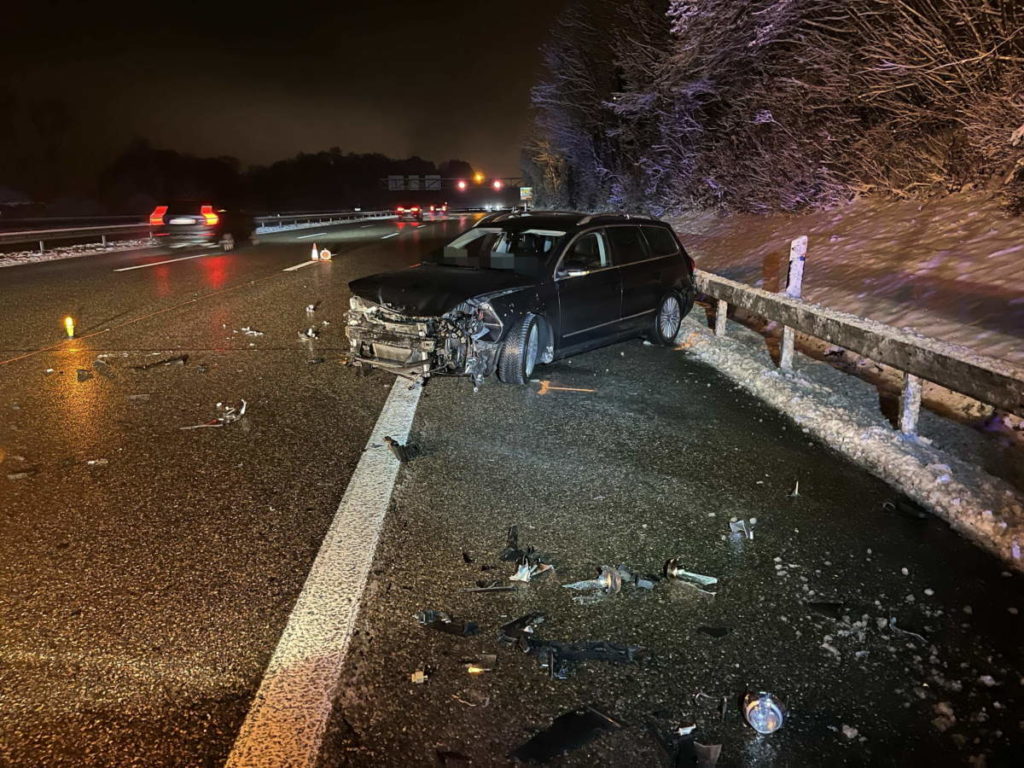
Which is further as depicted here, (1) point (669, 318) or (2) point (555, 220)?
(1) point (669, 318)

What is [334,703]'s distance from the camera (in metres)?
2.78

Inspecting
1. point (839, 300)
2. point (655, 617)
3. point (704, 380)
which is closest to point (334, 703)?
point (655, 617)

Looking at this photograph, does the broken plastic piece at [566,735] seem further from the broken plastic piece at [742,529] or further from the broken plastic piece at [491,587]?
the broken plastic piece at [742,529]

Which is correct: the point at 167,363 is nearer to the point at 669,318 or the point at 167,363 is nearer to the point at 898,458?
the point at 669,318

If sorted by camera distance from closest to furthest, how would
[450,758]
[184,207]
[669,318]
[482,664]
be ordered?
[450,758] → [482,664] → [669,318] → [184,207]

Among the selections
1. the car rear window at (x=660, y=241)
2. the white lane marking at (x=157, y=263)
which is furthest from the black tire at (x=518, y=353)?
the white lane marking at (x=157, y=263)

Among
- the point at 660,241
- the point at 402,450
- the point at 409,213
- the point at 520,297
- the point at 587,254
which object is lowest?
the point at 402,450

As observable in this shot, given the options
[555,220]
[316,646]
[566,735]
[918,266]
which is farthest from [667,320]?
[566,735]

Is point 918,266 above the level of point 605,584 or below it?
above

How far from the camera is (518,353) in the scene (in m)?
6.92

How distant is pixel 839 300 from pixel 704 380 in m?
3.76

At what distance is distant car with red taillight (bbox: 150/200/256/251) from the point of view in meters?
28.0

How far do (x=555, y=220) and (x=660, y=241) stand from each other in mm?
1672

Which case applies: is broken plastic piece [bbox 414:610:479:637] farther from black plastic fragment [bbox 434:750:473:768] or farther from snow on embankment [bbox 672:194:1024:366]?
snow on embankment [bbox 672:194:1024:366]
